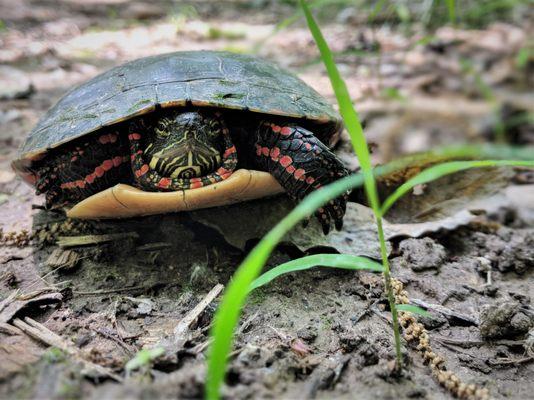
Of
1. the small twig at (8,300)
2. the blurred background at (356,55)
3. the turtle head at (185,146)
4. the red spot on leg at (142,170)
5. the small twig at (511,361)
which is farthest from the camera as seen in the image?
the blurred background at (356,55)

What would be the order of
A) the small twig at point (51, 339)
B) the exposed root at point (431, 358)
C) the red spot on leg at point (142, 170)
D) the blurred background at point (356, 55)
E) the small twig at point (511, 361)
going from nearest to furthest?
the small twig at point (51, 339), the exposed root at point (431, 358), the small twig at point (511, 361), the red spot on leg at point (142, 170), the blurred background at point (356, 55)

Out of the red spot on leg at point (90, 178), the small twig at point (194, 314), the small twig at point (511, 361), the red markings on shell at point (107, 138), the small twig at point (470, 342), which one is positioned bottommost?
the small twig at point (511, 361)

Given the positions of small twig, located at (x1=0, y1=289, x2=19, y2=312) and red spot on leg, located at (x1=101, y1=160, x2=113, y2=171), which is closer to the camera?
small twig, located at (x1=0, y1=289, x2=19, y2=312)

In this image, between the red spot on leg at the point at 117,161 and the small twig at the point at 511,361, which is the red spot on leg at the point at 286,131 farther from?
the small twig at the point at 511,361

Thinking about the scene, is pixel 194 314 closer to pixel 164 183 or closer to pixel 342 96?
pixel 164 183

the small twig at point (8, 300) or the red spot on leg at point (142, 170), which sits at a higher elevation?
the red spot on leg at point (142, 170)

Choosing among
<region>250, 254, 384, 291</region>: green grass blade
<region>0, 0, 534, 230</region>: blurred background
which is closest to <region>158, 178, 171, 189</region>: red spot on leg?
<region>250, 254, 384, 291</region>: green grass blade

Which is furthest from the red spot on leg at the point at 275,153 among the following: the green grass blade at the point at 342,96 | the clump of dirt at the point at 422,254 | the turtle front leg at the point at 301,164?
the green grass blade at the point at 342,96

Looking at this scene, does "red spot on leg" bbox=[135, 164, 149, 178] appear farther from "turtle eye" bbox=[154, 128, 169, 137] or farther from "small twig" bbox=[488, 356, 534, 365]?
"small twig" bbox=[488, 356, 534, 365]
